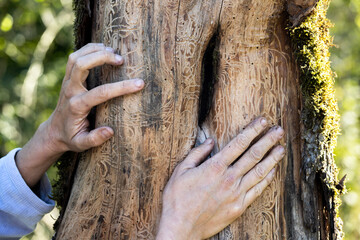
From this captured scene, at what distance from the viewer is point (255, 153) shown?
5.96 ft

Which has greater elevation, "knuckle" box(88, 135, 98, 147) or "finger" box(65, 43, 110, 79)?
"finger" box(65, 43, 110, 79)

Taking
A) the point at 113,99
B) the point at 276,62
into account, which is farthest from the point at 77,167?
the point at 276,62

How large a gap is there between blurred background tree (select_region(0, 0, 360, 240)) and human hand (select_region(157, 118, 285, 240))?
3809 mm

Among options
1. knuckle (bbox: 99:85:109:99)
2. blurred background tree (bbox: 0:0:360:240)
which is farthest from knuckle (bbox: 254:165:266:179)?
blurred background tree (bbox: 0:0:360:240)

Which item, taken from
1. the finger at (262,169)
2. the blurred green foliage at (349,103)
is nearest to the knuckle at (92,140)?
the finger at (262,169)

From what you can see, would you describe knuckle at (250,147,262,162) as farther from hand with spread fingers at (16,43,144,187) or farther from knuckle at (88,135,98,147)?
knuckle at (88,135,98,147)

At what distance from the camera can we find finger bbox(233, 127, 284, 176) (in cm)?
180

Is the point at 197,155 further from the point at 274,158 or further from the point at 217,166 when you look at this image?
the point at 274,158

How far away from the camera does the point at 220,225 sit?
1.80 metres

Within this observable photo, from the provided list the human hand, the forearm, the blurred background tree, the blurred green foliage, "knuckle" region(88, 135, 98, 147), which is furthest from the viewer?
the blurred background tree

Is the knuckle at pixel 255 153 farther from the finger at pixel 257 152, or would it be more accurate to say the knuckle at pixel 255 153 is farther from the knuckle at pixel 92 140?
the knuckle at pixel 92 140

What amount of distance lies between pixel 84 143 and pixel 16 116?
15.1ft

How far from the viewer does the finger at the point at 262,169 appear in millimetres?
1808

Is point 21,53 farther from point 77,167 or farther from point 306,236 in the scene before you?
point 306,236
